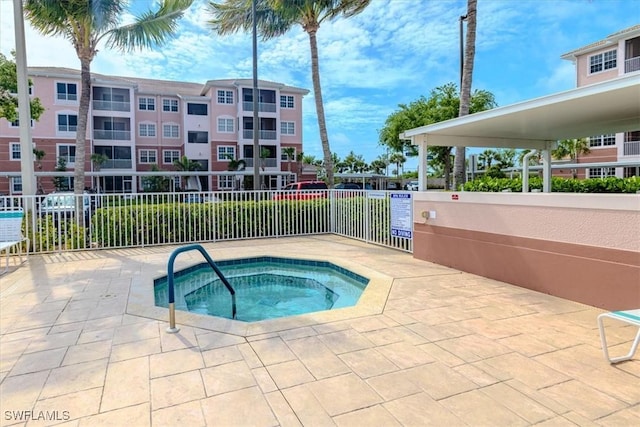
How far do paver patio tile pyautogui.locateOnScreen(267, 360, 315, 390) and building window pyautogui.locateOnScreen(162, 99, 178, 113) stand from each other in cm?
3637

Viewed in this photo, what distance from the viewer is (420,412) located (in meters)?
2.52

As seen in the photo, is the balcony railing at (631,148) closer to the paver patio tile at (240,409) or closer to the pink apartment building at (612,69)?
the pink apartment building at (612,69)

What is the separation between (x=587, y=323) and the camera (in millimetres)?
4113

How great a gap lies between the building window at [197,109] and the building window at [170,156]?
3.75m

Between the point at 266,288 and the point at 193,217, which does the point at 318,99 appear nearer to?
the point at 193,217

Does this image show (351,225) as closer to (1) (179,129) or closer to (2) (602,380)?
(2) (602,380)

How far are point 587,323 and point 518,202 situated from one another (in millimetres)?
1988

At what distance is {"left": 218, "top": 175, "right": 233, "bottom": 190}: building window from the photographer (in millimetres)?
35062

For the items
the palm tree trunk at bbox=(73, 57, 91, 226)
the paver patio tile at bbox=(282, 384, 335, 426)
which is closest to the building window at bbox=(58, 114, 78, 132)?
the palm tree trunk at bbox=(73, 57, 91, 226)

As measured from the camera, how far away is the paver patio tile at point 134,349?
343 cm

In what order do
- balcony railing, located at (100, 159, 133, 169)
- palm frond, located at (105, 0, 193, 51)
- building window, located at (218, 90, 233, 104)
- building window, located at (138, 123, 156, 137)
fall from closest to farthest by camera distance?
palm frond, located at (105, 0, 193, 51) → balcony railing, located at (100, 159, 133, 169) → building window, located at (138, 123, 156, 137) → building window, located at (218, 90, 233, 104)

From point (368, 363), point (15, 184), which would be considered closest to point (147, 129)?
point (15, 184)

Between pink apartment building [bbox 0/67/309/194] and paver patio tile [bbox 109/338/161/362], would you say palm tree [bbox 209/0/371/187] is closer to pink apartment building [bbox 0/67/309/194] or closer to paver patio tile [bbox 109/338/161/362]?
paver patio tile [bbox 109/338/161/362]

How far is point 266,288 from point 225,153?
30126 mm
